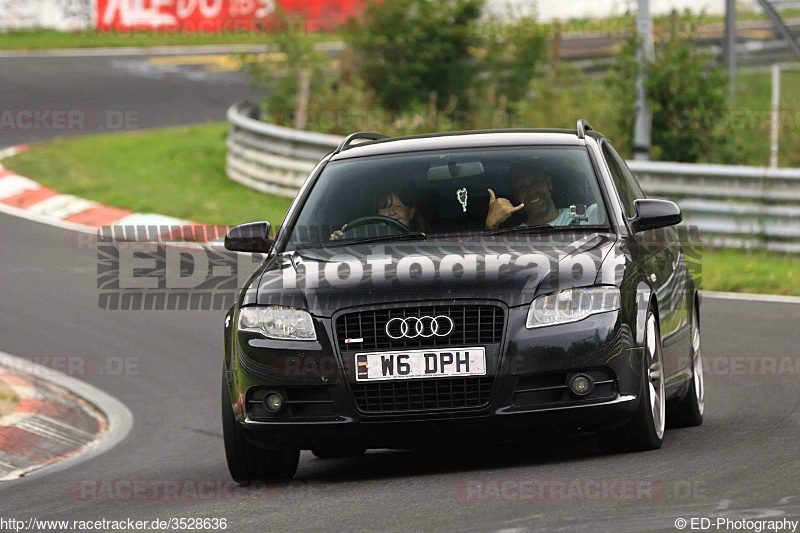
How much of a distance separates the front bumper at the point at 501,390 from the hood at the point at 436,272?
14cm

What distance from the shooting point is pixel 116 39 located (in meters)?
40.2

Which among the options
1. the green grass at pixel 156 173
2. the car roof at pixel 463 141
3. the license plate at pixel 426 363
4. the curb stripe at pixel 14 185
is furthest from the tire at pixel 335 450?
the curb stripe at pixel 14 185

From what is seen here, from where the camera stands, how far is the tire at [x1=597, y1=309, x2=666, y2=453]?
6859 mm

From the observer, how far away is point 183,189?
21.2m

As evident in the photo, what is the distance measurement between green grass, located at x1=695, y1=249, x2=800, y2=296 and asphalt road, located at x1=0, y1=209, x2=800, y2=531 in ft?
4.05

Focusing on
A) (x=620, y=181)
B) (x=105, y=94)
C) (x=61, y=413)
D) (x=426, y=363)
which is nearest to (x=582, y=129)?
(x=620, y=181)

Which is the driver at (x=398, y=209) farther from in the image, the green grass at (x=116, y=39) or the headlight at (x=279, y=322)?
the green grass at (x=116, y=39)

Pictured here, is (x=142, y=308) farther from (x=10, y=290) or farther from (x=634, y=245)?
(x=634, y=245)

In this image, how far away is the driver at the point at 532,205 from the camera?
7.67 m

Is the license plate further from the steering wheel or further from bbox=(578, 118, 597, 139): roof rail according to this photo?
bbox=(578, 118, 597, 139): roof rail

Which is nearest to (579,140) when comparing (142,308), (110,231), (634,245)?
(634,245)

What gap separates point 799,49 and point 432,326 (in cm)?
2070

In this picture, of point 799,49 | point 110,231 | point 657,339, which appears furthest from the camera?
point 799,49

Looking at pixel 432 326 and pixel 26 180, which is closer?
pixel 432 326
